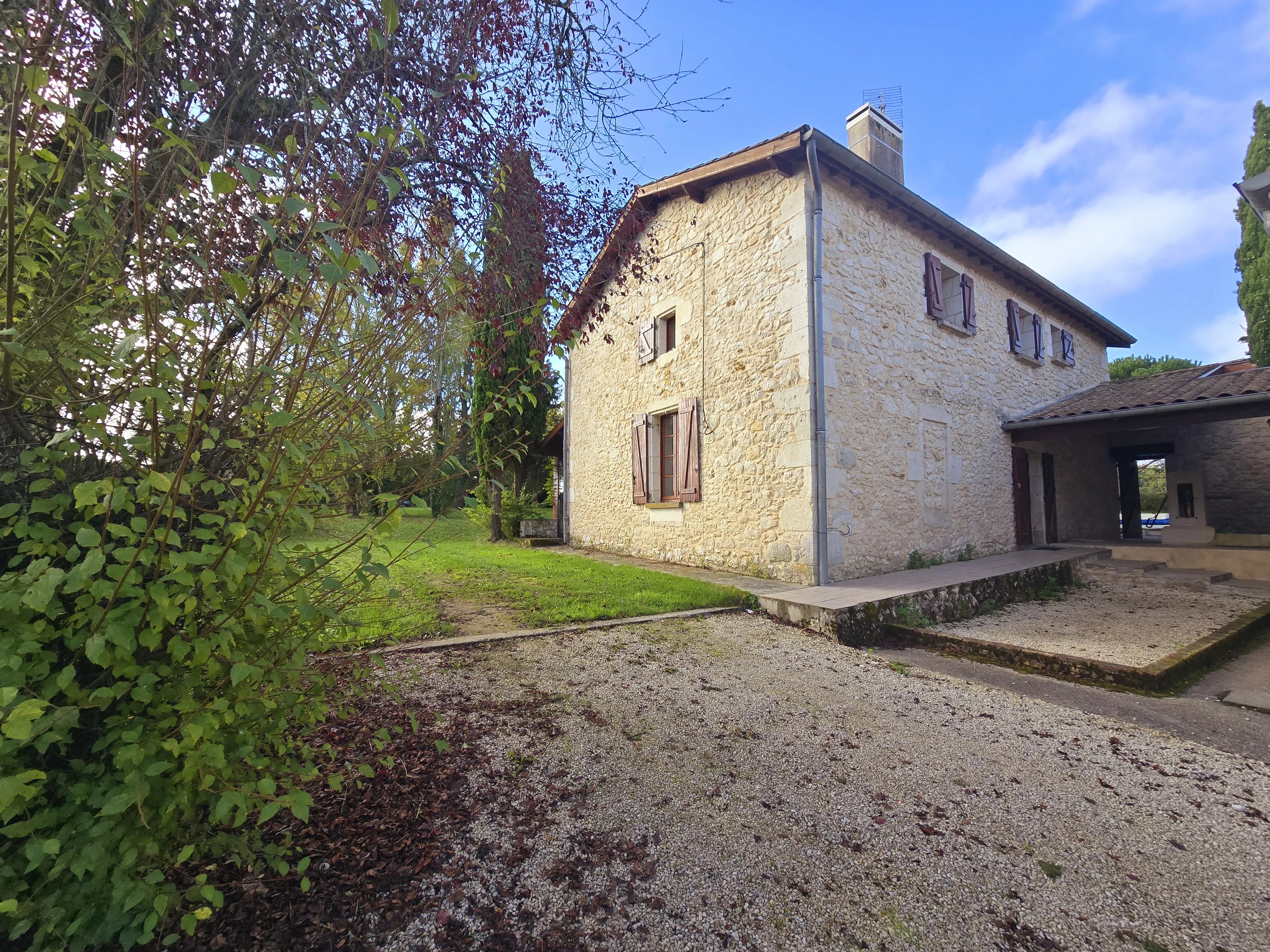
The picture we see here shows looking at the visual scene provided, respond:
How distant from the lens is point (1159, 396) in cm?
736

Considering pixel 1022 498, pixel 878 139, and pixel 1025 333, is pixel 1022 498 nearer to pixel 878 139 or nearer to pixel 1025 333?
pixel 1025 333

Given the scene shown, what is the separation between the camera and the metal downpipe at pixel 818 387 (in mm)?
5816

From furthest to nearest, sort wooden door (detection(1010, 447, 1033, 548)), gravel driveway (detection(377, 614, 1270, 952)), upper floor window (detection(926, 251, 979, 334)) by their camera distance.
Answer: wooden door (detection(1010, 447, 1033, 548)), upper floor window (detection(926, 251, 979, 334)), gravel driveway (detection(377, 614, 1270, 952))

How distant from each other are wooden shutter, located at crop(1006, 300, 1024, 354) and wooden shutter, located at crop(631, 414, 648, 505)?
20.8 feet

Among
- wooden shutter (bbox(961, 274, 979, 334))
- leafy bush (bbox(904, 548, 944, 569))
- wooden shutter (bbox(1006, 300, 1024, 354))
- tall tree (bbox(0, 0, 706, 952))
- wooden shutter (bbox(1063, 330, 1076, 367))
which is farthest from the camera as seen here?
wooden shutter (bbox(1063, 330, 1076, 367))

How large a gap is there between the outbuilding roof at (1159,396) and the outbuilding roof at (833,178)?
205 cm

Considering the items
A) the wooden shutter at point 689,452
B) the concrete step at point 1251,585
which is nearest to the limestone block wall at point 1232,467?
the concrete step at point 1251,585

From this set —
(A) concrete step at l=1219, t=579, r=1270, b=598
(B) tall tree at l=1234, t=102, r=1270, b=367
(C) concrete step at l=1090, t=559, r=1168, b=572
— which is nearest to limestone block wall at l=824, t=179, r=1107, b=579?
(C) concrete step at l=1090, t=559, r=1168, b=572

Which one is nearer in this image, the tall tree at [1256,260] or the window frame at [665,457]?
the window frame at [665,457]

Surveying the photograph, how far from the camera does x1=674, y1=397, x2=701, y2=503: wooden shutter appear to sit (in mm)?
7469

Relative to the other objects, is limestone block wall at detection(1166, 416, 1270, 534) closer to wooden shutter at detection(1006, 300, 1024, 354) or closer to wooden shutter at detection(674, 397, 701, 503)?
wooden shutter at detection(1006, 300, 1024, 354)

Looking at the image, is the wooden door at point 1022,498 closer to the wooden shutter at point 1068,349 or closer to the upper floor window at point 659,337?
the wooden shutter at point 1068,349

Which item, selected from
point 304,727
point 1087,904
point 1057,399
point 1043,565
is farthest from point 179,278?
point 1057,399

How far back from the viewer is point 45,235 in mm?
1153
